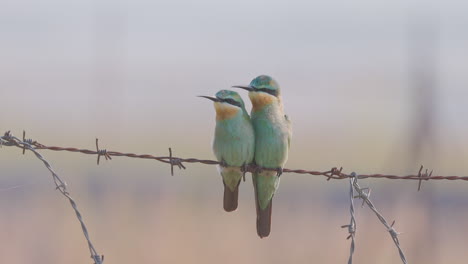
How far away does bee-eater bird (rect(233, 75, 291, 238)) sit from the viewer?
6.29 m

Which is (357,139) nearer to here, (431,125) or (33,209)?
(33,209)

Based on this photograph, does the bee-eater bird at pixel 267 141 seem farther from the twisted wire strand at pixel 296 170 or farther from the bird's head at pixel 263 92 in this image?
the twisted wire strand at pixel 296 170

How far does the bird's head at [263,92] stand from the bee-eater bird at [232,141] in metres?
0.10

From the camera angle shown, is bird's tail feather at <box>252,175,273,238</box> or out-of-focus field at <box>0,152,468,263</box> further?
out-of-focus field at <box>0,152,468,263</box>

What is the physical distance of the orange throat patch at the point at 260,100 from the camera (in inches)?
254

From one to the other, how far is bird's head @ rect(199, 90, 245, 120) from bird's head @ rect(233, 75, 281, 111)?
0.33ft

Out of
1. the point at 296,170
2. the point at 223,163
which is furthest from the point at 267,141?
the point at 296,170

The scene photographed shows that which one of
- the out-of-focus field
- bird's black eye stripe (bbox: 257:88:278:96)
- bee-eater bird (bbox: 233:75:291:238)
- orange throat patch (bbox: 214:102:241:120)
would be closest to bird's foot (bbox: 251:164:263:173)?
bee-eater bird (bbox: 233:75:291:238)

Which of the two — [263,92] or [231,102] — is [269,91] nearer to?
[263,92]

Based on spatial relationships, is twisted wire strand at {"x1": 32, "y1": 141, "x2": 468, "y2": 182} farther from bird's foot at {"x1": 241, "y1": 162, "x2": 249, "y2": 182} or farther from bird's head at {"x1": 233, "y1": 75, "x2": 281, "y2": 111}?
bird's head at {"x1": 233, "y1": 75, "x2": 281, "y2": 111}

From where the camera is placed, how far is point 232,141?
6.20 m

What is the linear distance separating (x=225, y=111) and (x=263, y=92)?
0.29 meters

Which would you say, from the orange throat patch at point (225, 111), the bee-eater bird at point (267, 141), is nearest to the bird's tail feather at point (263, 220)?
the bee-eater bird at point (267, 141)

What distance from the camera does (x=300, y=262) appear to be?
1095 centimetres
